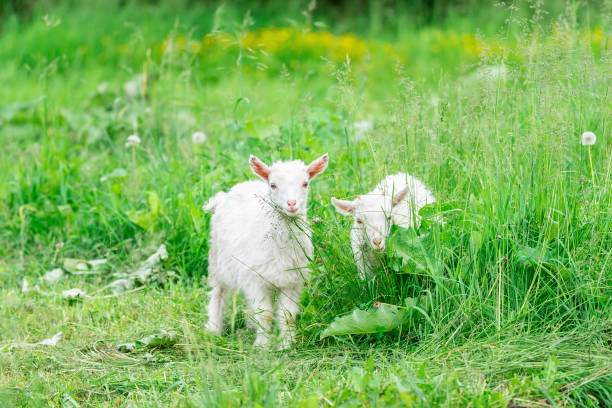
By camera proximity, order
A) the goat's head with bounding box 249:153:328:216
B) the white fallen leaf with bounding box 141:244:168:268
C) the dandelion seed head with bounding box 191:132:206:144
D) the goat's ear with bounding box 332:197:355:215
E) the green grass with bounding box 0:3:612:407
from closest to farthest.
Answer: the green grass with bounding box 0:3:612:407 < the goat's head with bounding box 249:153:328:216 < the goat's ear with bounding box 332:197:355:215 < the white fallen leaf with bounding box 141:244:168:268 < the dandelion seed head with bounding box 191:132:206:144

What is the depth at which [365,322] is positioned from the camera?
3348mm

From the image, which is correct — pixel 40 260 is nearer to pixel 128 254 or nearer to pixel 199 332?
pixel 128 254

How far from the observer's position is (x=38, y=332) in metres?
4.13

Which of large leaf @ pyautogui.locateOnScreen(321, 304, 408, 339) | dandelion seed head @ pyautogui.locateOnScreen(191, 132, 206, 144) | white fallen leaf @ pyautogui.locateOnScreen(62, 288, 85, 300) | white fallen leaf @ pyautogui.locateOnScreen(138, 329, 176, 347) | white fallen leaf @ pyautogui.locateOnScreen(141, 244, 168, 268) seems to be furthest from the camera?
dandelion seed head @ pyautogui.locateOnScreen(191, 132, 206, 144)

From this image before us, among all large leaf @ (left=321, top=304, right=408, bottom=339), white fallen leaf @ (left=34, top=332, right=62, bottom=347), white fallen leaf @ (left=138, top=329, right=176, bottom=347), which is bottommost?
white fallen leaf @ (left=34, top=332, right=62, bottom=347)

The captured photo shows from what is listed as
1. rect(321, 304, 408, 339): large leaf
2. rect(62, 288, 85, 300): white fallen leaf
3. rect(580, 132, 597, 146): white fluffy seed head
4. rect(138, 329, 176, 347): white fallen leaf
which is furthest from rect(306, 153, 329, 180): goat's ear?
rect(62, 288, 85, 300): white fallen leaf

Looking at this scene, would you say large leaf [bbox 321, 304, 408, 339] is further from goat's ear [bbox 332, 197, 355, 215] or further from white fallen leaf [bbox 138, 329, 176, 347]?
white fallen leaf [bbox 138, 329, 176, 347]

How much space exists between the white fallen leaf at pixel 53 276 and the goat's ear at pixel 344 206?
6.91 ft

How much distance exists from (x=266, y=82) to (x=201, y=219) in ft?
16.6

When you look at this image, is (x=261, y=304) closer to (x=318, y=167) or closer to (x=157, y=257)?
(x=318, y=167)

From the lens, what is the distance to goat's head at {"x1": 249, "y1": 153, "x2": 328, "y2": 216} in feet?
11.6

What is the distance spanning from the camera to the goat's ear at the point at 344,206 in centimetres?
384

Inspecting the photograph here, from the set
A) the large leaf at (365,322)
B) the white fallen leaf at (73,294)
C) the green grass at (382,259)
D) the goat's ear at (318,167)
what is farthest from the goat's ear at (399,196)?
the white fallen leaf at (73,294)

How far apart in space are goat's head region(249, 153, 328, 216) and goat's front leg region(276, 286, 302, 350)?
1.39ft
